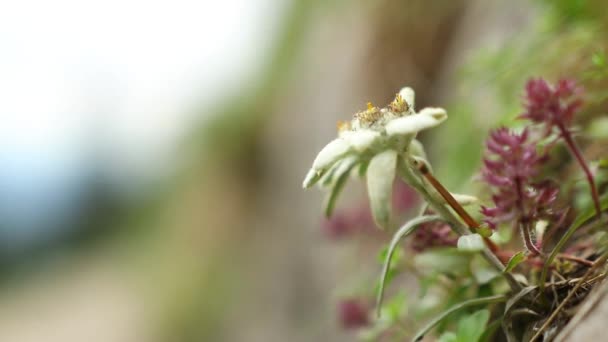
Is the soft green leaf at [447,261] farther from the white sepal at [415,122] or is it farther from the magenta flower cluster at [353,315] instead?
the magenta flower cluster at [353,315]

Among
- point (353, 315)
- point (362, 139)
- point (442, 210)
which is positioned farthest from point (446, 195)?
point (353, 315)

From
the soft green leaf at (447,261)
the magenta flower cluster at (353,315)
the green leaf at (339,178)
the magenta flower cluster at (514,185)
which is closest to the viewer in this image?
the magenta flower cluster at (514,185)

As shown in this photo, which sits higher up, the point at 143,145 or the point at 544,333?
the point at 544,333

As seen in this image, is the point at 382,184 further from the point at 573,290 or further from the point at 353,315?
the point at 353,315

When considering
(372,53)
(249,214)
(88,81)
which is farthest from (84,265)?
(372,53)

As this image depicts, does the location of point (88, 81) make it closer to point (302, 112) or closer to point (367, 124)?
point (302, 112)

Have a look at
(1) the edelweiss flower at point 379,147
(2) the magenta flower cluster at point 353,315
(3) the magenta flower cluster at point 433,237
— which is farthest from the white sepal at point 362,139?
(2) the magenta flower cluster at point 353,315
